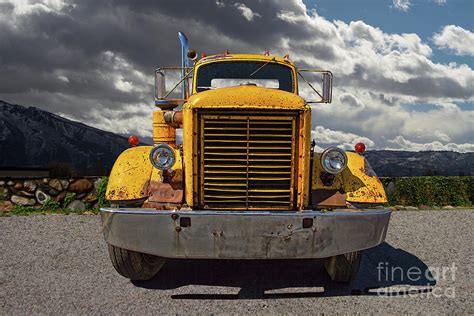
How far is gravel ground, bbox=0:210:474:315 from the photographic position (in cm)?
420

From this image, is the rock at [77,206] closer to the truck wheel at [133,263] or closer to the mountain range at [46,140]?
the truck wheel at [133,263]

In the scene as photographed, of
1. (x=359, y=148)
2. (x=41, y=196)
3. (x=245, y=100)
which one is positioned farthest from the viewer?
(x=41, y=196)

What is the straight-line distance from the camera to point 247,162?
171 inches

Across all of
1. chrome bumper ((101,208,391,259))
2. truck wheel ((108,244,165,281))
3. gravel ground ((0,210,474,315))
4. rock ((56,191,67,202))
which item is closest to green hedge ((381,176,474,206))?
gravel ground ((0,210,474,315))

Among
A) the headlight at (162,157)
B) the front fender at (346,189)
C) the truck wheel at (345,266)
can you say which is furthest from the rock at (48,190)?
the truck wheel at (345,266)

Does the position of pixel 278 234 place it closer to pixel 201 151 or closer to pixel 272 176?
pixel 272 176

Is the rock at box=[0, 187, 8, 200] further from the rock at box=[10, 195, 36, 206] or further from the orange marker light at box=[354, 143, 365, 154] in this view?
the orange marker light at box=[354, 143, 365, 154]

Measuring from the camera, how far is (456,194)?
12.4m

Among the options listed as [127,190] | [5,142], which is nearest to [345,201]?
[127,190]

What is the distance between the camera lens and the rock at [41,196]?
32.6 ft

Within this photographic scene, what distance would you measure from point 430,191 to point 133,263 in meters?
9.49

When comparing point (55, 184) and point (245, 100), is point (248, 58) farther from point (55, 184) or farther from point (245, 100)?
point (55, 184)

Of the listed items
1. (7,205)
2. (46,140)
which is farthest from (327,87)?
(46,140)

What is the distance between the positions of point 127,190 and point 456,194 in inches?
411
